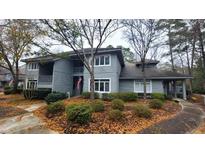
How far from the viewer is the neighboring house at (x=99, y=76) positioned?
13516mm

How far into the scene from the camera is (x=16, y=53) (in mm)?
14312

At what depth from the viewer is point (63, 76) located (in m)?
15.4

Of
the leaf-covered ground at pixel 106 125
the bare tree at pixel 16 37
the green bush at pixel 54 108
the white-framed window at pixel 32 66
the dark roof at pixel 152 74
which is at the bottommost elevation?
the leaf-covered ground at pixel 106 125

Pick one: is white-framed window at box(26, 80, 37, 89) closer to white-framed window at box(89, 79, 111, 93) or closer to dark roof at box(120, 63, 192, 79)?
white-framed window at box(89, 79, 111, 93)

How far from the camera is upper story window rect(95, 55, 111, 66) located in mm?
13693

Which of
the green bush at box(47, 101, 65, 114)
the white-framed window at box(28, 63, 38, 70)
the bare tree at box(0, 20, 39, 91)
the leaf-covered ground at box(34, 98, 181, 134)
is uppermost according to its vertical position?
the bare tree at box(0, 20, 39, 91)

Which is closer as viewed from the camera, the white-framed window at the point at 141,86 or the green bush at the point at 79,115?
the green bush at the point at 79,115

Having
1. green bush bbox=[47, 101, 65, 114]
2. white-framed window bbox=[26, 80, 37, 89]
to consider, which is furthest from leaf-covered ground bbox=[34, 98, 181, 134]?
white-framed window bbox=[26, 80, 37, 89]

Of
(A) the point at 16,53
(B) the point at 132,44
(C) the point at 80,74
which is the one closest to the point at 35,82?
(A) the point at 16,53

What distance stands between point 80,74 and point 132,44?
723 centimetres

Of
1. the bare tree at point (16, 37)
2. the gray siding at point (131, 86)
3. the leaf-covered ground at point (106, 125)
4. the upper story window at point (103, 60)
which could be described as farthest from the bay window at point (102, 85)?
the bare tree at point (16, 37)

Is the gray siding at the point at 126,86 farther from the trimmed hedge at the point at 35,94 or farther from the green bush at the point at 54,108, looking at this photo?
the green bush at the point at 54,108

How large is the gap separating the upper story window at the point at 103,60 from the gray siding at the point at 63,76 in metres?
3.99
